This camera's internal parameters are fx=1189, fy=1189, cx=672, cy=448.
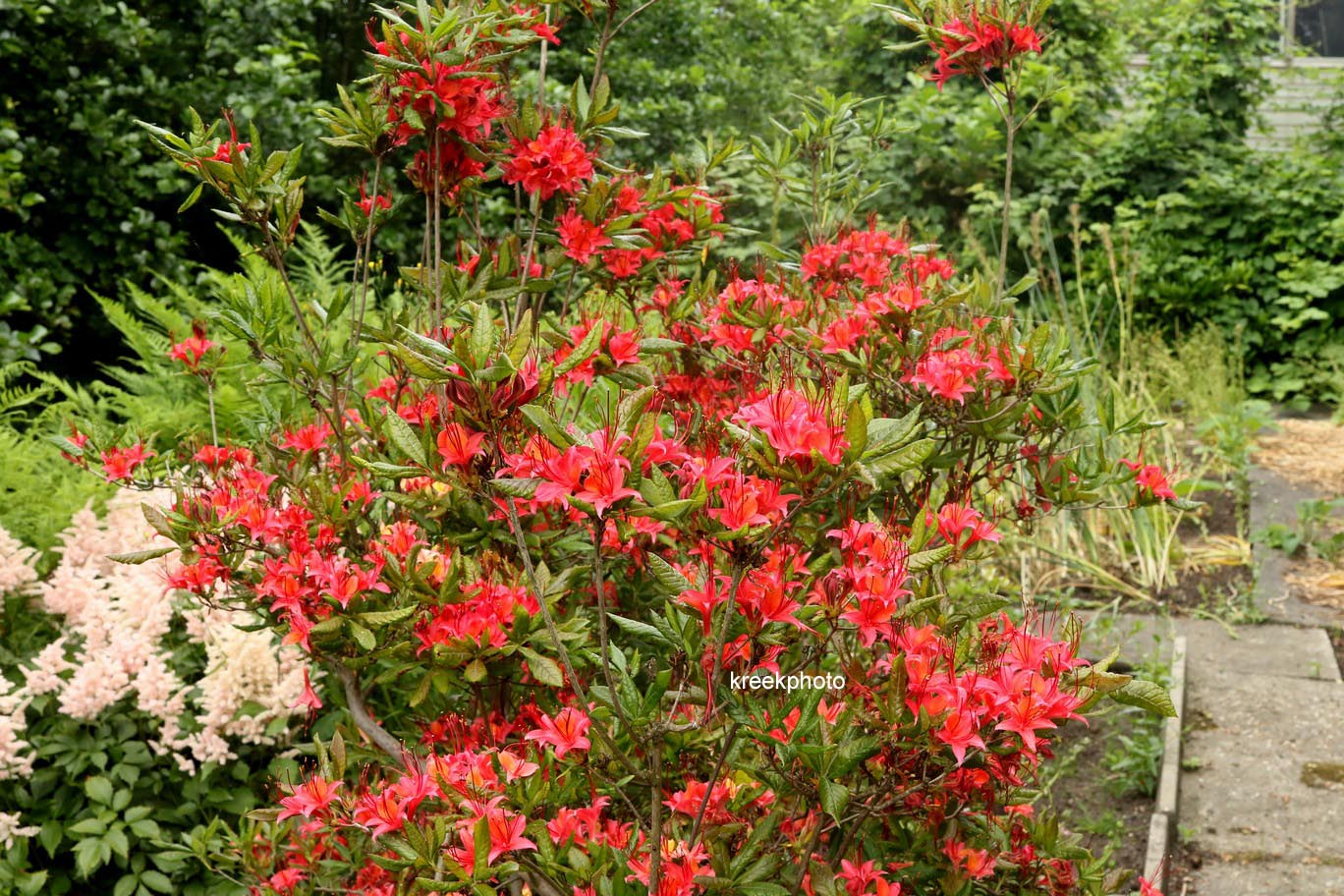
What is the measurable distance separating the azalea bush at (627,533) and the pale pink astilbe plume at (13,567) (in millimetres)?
634

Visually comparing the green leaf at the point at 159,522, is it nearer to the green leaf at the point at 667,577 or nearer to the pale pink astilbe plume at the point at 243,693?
the pale pink astilbe plume at the point at 243,693

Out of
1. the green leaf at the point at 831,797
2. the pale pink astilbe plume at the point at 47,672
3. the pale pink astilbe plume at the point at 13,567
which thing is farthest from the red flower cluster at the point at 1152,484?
the pale pink astilbe plume at the point at 13,567

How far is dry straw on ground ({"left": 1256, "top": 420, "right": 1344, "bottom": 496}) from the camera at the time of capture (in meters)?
6.34

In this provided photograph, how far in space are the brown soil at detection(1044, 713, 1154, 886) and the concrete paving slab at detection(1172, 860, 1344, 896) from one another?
0.53ft

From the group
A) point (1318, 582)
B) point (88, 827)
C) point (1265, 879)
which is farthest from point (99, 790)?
point (1318, 582)

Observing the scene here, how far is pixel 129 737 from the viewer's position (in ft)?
8.79

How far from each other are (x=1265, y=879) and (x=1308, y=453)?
4702 mm

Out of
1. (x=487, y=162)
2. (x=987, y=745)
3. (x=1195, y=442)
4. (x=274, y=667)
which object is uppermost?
(x=487, y=162)

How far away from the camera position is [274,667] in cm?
264

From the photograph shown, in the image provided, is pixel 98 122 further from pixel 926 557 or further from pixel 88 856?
pixel 926 557

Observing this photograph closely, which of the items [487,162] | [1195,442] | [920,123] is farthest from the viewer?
[920,123]

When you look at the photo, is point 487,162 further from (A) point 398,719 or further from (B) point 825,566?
(A) point 398,719

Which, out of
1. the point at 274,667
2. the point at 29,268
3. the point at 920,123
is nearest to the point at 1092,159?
the point at 920,123

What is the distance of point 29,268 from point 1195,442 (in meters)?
5.98
